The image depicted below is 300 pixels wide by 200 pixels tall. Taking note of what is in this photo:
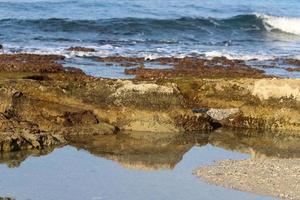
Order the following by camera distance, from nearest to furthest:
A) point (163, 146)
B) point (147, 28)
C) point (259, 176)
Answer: point (259, 176)
point (163, 146)
point (147, 28)

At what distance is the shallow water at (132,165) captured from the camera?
38.8 ft

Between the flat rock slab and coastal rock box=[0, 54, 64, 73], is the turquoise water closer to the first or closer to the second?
coastal rock box=[0, 54, 64, 73]

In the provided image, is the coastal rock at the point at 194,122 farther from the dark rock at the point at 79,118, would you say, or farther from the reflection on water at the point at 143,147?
the dark rock at the point at 79,118

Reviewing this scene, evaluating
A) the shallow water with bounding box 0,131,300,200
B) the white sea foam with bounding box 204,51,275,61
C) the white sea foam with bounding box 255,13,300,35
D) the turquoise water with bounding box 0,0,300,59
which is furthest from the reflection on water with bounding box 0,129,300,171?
the white sea foam with bounding box 255,13,300,35

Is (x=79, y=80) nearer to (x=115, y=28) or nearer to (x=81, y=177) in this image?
(x=81, y=177)

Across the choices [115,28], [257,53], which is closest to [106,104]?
[257,53]

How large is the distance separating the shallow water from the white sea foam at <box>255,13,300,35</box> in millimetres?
27471

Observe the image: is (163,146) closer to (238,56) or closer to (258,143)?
(258,143)

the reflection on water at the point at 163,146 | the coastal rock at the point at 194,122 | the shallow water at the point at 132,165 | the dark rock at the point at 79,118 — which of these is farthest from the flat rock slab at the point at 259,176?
the dark rock at the point at 79,118

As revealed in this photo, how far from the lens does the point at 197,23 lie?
4006 centimetres

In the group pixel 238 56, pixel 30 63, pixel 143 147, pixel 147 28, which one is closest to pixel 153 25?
pixel 147 28

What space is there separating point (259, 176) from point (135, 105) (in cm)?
462

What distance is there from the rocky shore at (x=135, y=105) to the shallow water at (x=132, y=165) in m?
0.46

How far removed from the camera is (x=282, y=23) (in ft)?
147
